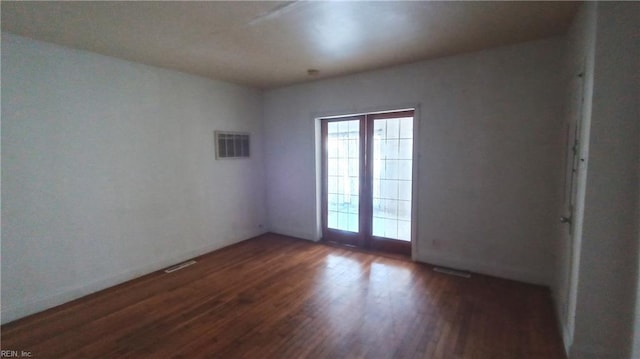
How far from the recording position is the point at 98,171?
3127mm

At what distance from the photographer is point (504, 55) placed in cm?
307

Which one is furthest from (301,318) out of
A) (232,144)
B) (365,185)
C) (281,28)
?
(232,144)

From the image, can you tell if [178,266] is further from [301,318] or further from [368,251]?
[368,251]

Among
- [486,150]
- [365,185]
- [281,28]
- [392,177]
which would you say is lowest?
[365,185]

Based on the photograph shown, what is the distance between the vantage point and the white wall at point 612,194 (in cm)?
170

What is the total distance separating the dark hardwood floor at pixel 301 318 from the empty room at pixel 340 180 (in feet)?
0.08

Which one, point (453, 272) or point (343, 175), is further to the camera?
point (343, 175)

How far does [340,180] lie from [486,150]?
2.16m

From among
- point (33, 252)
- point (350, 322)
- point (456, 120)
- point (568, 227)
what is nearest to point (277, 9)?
point (456, 120)

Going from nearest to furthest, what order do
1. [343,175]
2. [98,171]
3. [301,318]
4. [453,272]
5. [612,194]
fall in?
[612,194]
[301,318]
[98,171]
[453,272]
[343,175]

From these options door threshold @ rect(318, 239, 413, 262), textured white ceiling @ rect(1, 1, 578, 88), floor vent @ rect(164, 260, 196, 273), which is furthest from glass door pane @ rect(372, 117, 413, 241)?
floor vent @ rect(164, 260, 196, 273)

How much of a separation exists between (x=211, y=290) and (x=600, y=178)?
3.53 meters

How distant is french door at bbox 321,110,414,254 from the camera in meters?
3.98

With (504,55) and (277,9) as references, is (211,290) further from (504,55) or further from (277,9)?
(504,55)
